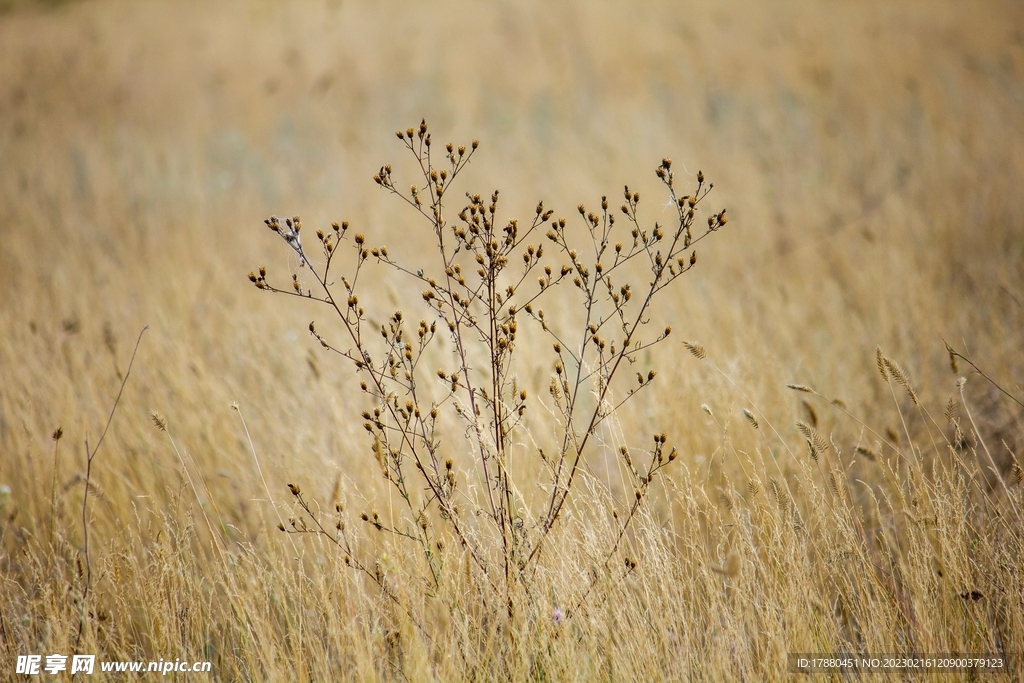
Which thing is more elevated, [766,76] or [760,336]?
[766,76]

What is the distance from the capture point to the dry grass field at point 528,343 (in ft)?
5.77

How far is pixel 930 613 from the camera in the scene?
1746 mm

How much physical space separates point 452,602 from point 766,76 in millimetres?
9121

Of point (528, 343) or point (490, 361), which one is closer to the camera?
point (490, 361)

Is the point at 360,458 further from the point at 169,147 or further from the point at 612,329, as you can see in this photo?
the point at 169,147

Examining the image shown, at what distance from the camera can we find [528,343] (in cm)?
356

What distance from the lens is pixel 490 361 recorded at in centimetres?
310

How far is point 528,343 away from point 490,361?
0.52 metres

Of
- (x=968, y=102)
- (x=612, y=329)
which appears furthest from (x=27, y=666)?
(x=968, y=102)

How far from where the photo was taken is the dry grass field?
1759 millimetres

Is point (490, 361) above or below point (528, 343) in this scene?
below

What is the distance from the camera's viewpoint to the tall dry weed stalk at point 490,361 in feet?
5.47

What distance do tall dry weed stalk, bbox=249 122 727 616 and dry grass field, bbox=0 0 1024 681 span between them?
7 centimetres

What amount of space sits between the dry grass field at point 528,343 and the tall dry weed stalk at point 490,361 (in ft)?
0.22
